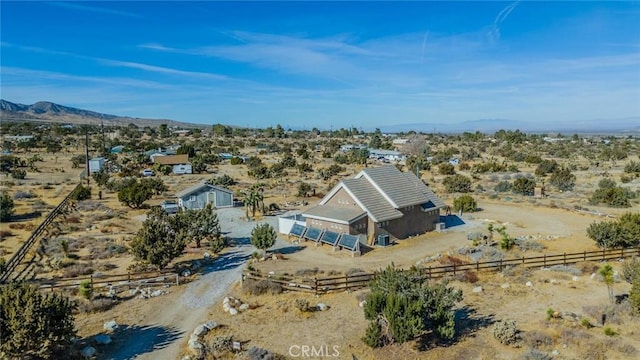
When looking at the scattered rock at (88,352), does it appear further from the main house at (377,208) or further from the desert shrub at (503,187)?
the desert shrub at (503,187)

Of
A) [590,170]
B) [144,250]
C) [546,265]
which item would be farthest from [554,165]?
[144,250]

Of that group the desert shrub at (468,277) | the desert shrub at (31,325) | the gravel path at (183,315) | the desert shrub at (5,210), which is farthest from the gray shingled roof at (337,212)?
the desert shrub at (5,210)

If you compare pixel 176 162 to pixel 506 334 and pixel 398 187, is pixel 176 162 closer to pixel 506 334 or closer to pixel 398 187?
pixel 398 187

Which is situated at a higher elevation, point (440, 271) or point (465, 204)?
point (465, 204)

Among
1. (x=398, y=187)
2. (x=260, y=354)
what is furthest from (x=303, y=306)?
(x=398, y=187)

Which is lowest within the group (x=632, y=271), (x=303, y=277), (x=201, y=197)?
(x=303, y=277)

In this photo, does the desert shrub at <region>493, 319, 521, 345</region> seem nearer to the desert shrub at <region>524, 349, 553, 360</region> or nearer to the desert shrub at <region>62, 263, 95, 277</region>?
the desert shrub at <region>524, 349, 553, 360</region>

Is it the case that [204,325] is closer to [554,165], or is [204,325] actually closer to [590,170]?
[554,165]
